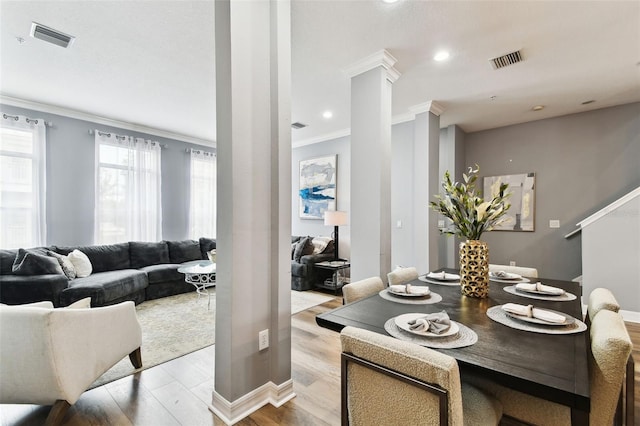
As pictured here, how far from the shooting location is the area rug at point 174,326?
7.93 ft

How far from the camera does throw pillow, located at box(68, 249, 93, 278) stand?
3799mm

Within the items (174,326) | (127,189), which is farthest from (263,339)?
(127,189)

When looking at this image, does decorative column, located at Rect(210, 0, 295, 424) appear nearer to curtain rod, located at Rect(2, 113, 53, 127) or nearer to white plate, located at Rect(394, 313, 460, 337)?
white plate, located at Rect(394, 313, 460, 337)

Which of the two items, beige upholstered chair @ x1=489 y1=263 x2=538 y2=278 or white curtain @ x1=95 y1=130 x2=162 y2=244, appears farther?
white curtain @ x1=95 y1=130 x2=162 y2=244

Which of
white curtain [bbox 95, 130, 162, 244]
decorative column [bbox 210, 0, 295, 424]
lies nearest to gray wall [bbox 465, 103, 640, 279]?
decorative column [bbox 210, 0, 295, 424]

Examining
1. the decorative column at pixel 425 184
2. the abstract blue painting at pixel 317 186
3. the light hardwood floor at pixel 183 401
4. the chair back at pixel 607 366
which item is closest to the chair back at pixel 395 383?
the chair back at pixel 607 366

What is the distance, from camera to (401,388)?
3.15 feet

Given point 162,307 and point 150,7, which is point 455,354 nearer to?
point 150,7

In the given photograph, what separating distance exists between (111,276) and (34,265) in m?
0.77

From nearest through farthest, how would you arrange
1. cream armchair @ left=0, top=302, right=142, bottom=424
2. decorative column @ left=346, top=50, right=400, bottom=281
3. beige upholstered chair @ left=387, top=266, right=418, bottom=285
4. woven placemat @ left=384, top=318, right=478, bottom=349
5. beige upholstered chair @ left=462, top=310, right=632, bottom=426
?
beige upholstered chair @ left=462, top=310, right=632, bottom=426, woven placemat @ left=384, top=318, right=478, bottom=349, cream armchair @ left=0, top=302, right=142, bottom=424, beige upholstered chair @ left=387, top=266, right=418, bottom=285, decorative column @ left=346, top=50, right=400, bottom=281

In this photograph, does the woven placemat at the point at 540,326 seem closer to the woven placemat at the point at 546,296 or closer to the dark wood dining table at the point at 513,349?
the dark wood dining table at the point at 513,349

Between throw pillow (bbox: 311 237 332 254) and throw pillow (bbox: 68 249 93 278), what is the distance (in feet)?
11.0

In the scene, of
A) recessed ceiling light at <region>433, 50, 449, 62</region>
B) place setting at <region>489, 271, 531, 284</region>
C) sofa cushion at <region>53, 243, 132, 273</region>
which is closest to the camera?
place setting at <region>489, 271, 531, 284</region>

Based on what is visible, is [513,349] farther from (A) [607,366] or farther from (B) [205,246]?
(B) [205,246]
